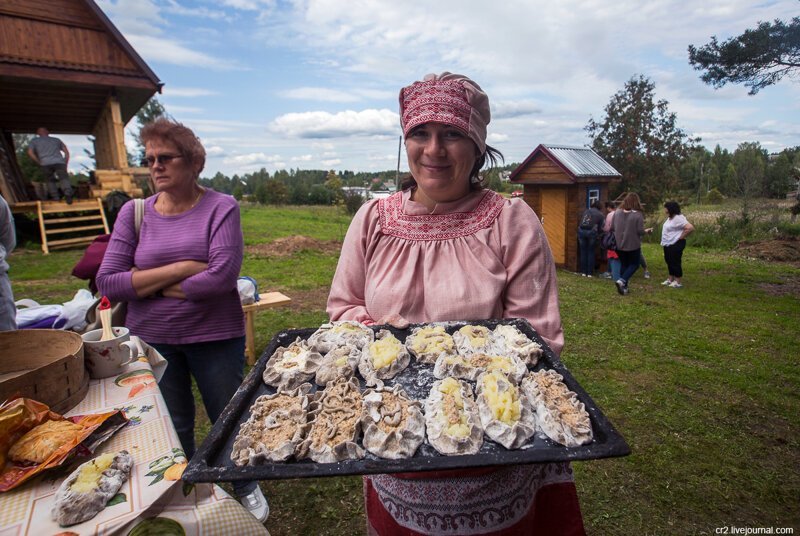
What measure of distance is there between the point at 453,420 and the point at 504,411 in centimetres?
18

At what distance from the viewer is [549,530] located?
1.83 metres

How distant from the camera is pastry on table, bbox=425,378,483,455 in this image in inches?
52.4

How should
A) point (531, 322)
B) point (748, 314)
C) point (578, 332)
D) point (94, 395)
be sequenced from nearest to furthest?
1. point (94, 395)
2. point (531, 322)
3. point (578, 332)
4. point (748, 314)

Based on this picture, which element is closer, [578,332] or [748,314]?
[578,332]

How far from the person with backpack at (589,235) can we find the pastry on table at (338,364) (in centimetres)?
981

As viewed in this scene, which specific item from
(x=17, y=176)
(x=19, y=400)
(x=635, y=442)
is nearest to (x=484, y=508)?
(x=19, y=400)

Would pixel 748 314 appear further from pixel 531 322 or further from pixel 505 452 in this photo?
pixel 505 452

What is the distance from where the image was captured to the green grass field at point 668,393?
3.07m

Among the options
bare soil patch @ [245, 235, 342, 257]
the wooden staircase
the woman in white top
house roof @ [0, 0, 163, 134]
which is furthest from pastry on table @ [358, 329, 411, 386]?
house roof @ [0, 0, 163, 134]

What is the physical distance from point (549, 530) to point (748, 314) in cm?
823

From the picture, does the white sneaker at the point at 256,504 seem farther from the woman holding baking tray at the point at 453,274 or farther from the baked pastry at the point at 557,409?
the baked pastry at the point at 557,409

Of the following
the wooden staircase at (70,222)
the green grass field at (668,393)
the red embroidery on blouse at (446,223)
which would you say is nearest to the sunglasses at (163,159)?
the red embroidery on blouse at (446,223)

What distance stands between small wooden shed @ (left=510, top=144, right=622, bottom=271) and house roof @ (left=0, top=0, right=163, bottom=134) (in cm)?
1025

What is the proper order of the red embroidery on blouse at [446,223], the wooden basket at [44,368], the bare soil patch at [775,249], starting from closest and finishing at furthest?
the wooden basket at [44,368] < the red embroidery on blouse at [446,223] < the bare soil patch at [775,249]
